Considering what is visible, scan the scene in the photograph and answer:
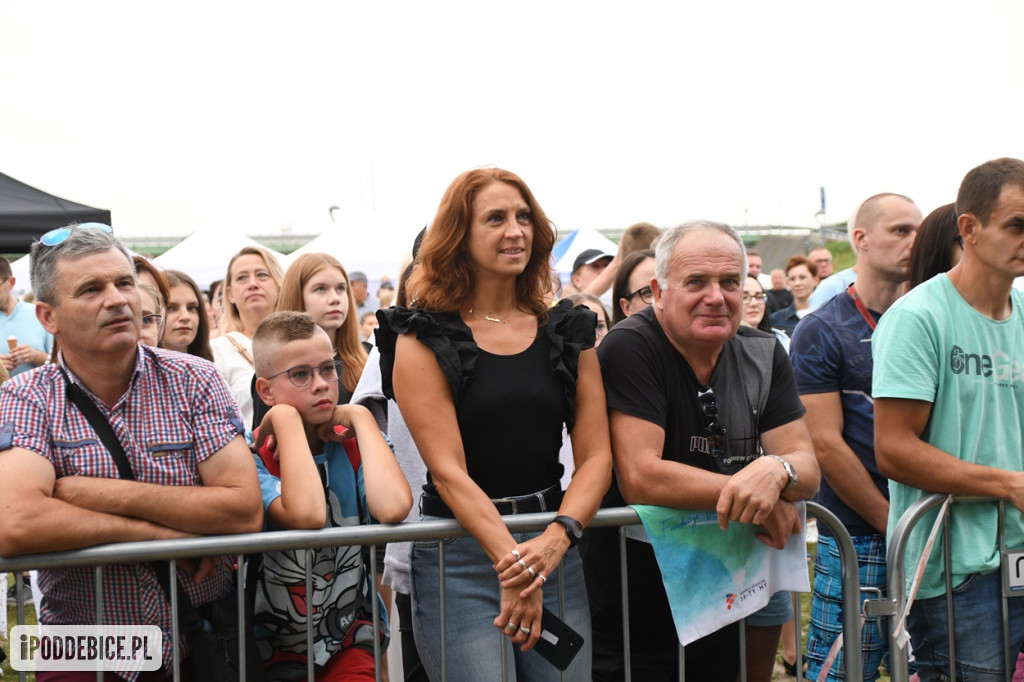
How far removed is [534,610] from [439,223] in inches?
47.4

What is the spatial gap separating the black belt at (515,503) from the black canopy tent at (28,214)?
5.20 m

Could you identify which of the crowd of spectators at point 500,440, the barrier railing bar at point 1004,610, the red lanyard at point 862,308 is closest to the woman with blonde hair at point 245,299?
the crowd of spectators at point 500,440

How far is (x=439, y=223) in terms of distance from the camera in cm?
299

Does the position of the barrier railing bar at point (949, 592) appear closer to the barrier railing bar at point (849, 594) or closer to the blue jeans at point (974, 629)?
the blue jeans at point (974, 629)

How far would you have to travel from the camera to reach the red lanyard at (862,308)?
→ 394cm

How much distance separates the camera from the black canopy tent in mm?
7082

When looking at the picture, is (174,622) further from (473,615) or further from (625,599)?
(625,599)

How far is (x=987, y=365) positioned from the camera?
3.23 metres

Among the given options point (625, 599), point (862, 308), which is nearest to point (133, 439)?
point (625, 599)

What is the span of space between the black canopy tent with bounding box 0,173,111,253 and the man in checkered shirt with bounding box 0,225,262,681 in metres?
4.73

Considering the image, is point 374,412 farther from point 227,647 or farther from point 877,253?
point 877,253

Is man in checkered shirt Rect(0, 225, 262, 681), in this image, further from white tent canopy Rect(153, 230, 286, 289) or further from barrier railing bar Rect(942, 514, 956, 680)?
white tent canopy Rect(153, 230, 286, 289)

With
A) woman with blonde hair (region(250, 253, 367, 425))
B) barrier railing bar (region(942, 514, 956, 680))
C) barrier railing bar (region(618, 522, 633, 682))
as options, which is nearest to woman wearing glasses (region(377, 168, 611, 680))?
barrier railing bar (region(618, 522, 633, 682))

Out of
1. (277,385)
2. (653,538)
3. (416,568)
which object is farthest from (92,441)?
(653,538)
